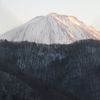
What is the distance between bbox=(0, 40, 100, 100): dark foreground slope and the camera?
93.2 meters

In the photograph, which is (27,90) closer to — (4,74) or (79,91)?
(4,74)

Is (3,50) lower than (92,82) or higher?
higher

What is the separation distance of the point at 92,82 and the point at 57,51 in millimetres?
14147

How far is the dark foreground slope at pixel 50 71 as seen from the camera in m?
93.2

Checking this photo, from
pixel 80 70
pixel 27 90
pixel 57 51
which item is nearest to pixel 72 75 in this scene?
pixel 80 70

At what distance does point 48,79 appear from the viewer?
105938mm

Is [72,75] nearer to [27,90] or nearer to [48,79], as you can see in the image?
[48,79]

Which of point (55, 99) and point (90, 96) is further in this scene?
point (90, 96)

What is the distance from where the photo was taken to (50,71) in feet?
355

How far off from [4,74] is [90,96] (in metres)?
20.2

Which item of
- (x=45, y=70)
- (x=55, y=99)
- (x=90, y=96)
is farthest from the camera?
(x=45, y=70)

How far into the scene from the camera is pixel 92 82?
104 m

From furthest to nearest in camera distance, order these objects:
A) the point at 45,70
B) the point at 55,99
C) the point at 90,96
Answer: the point at 45,70, the point at 90,96, the point at 55,99

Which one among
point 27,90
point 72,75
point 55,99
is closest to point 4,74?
point 27,90
